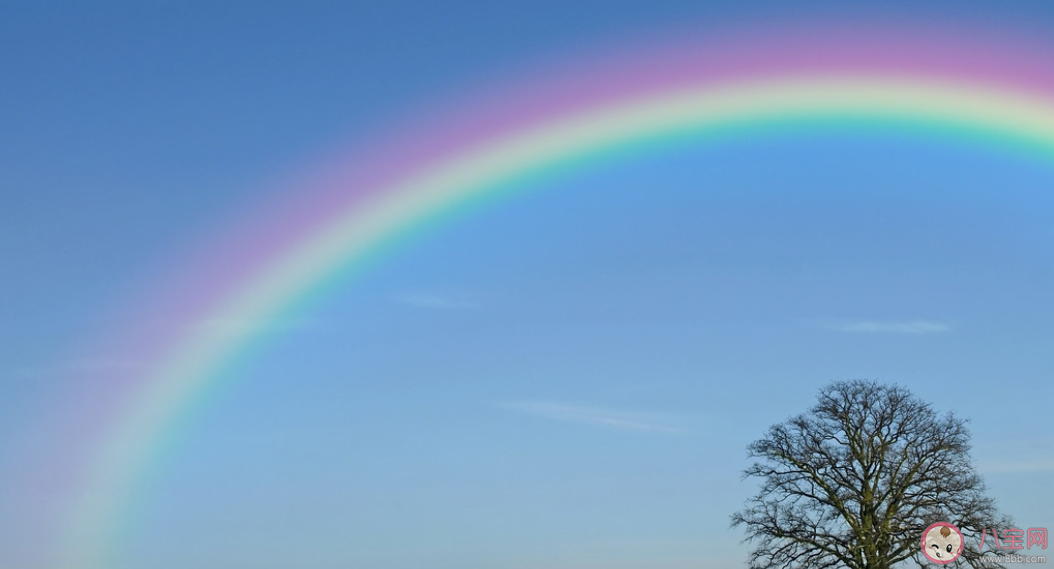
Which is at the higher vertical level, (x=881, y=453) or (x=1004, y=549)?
(x=881, y=453)

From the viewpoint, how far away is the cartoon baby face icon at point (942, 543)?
2242 inches

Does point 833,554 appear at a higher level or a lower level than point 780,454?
lower

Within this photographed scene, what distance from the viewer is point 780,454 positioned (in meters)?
61.2

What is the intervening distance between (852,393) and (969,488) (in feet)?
19.2

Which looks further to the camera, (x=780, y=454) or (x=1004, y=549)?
(x=780, y=454)

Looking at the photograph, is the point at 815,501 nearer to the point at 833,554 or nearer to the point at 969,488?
the point at 833,554

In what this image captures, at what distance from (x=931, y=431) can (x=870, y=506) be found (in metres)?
3.84

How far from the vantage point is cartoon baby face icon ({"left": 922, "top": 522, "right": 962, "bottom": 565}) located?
5694 cm

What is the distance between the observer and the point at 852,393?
6075 cm

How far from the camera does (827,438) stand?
6091 centimetres

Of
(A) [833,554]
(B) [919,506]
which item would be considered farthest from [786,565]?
(B) [919,506]

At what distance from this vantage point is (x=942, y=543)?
5703 cm

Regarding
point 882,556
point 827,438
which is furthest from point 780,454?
point 882,556

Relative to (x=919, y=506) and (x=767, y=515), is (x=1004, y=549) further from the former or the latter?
(x=767, y=515)
